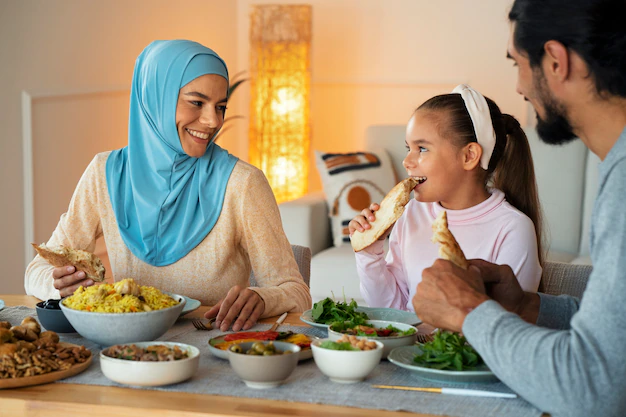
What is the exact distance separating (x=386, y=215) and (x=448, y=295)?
1.90ft

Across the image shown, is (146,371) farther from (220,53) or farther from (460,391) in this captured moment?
(220,53)

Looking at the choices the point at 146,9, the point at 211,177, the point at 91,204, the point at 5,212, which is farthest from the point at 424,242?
the point at 146,9

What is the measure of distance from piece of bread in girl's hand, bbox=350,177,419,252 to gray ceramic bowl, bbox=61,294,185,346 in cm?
63

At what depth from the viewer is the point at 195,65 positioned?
2.14m

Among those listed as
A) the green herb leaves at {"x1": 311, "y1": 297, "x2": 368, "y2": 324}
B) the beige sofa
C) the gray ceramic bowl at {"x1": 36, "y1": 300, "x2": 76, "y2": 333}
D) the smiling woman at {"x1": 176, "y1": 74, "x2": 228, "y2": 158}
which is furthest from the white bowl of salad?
the beige sofa

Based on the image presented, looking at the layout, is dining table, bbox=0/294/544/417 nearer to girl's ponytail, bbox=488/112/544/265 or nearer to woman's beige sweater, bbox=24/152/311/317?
woman's beige sweater, bbox=24/152/311/317

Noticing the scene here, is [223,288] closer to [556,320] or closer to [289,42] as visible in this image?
[556,320]

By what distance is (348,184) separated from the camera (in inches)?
170

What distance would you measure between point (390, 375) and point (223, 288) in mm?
897

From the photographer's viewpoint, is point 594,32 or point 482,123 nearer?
point 594,32

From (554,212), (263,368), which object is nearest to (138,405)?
(263,368)

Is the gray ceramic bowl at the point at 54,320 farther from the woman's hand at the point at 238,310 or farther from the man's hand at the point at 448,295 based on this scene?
the man's hand at the point at 448,295

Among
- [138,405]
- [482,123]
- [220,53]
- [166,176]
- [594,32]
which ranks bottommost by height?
[138,405]

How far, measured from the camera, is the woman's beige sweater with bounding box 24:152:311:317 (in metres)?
2.09
